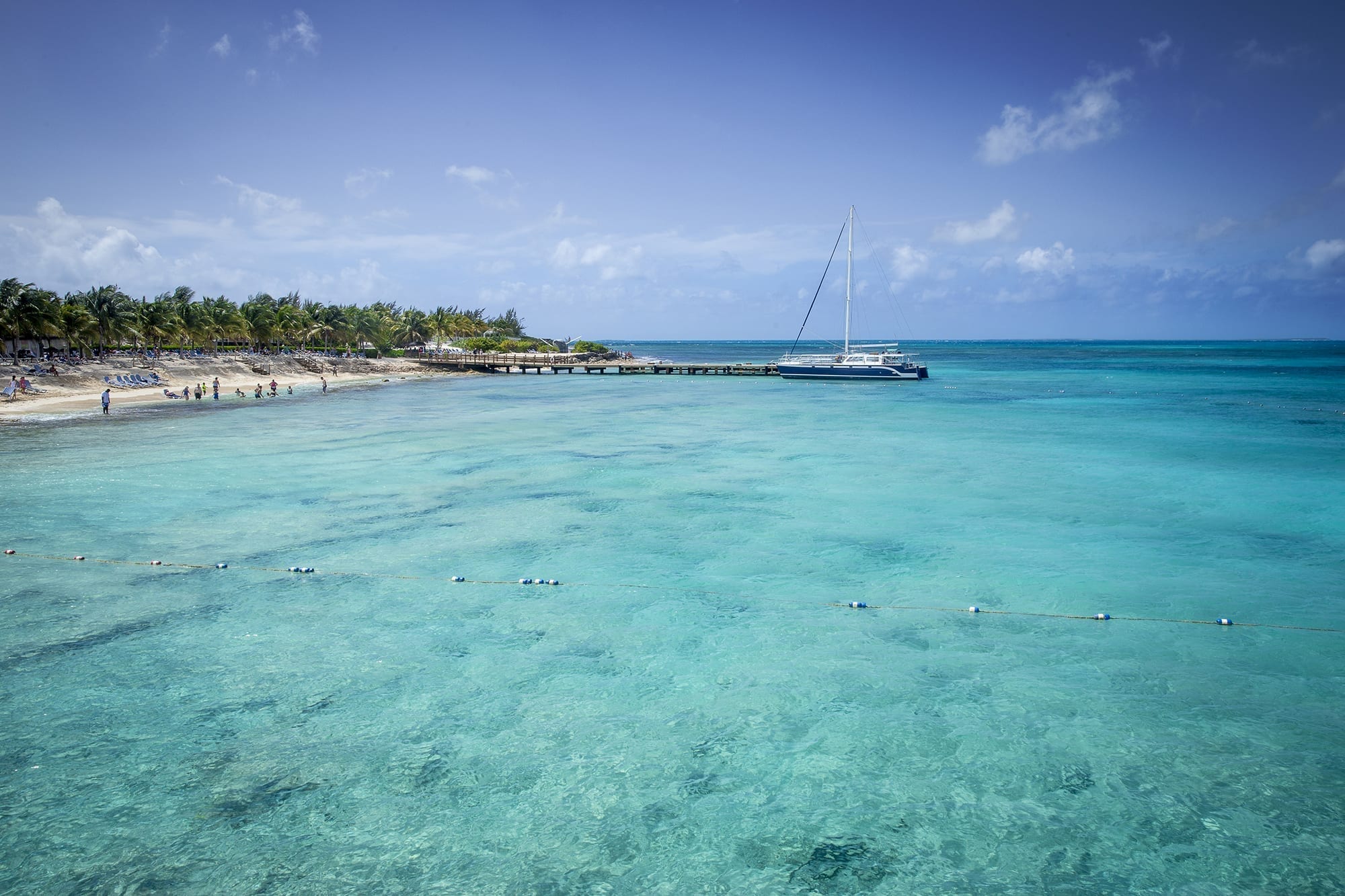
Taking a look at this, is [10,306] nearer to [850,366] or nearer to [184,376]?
[184,376]

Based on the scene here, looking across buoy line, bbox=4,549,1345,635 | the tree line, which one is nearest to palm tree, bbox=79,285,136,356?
the tree line

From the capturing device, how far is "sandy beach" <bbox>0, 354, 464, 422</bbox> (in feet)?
152

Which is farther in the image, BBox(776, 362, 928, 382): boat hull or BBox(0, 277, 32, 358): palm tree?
BBox(776, 362, 928, 382): boat hull

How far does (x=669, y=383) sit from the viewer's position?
76.7 metres

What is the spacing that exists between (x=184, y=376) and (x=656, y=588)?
67.0 meters

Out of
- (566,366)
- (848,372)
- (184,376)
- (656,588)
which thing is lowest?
(656,588)

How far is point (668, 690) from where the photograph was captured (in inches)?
364

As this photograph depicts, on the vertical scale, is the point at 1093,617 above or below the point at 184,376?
below

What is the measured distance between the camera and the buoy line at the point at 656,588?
11461 mm

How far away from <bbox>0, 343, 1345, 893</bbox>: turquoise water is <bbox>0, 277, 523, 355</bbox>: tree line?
4265cm

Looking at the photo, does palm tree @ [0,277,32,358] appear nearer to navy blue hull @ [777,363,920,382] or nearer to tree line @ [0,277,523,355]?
tree line @ [0,277,523,355]

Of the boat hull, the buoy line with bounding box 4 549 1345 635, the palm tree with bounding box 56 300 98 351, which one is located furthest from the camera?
the boat hull

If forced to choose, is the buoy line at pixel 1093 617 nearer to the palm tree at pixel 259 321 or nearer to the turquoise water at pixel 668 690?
the turquoise water at pixel 668 690

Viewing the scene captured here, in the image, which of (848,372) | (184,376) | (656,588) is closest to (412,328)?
(184,376)
